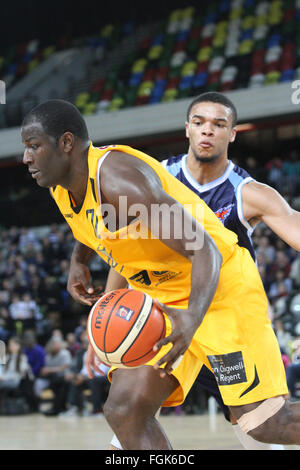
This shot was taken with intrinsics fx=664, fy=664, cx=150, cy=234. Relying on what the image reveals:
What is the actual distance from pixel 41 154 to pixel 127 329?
76 cm

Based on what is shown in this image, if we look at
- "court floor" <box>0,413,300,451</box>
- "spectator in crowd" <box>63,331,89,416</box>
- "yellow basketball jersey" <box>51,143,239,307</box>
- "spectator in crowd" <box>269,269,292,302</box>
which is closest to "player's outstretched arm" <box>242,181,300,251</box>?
"yellow basketball jersey" <box>51,143,239,307</box>

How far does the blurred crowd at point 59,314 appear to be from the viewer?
9344mm

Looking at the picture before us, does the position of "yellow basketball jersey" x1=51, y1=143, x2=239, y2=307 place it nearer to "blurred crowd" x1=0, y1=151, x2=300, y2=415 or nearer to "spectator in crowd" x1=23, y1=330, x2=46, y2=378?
"blurred crowd" x1=0, y1=151, x2=300, y2=415

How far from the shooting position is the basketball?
7.99 feet

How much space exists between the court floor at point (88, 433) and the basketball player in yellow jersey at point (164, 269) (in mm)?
2673

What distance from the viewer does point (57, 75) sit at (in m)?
18.5

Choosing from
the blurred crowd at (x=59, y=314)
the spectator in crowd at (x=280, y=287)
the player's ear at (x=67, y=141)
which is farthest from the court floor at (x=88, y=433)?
the player's ear at (x=67, y=141)

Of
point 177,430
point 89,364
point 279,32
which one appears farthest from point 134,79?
point 89,364

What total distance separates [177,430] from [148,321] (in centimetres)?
508

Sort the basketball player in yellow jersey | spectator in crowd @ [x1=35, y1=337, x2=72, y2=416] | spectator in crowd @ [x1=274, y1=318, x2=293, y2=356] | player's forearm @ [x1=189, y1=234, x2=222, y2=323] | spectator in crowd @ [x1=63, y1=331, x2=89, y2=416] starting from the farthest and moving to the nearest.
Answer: spectator in crowd @ [x1=35, y1=337, x2=72, y2=416]
spectator in crowd @ [x1=63, y1=331, x2=89, y2=416]
spectator in crowd @ [x1=274, y1=318, x2=293, y2=356]
the basketball player in yellow jersey
player's forearm @ [x1=189, y1=234, x2=222, y2=323]

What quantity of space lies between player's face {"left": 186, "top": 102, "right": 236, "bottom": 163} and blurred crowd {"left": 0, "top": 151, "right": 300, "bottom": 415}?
13.7 feet

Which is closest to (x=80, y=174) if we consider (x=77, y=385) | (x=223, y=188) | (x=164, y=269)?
(x=164, y=269)

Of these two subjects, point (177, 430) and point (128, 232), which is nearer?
point (128, 232)
